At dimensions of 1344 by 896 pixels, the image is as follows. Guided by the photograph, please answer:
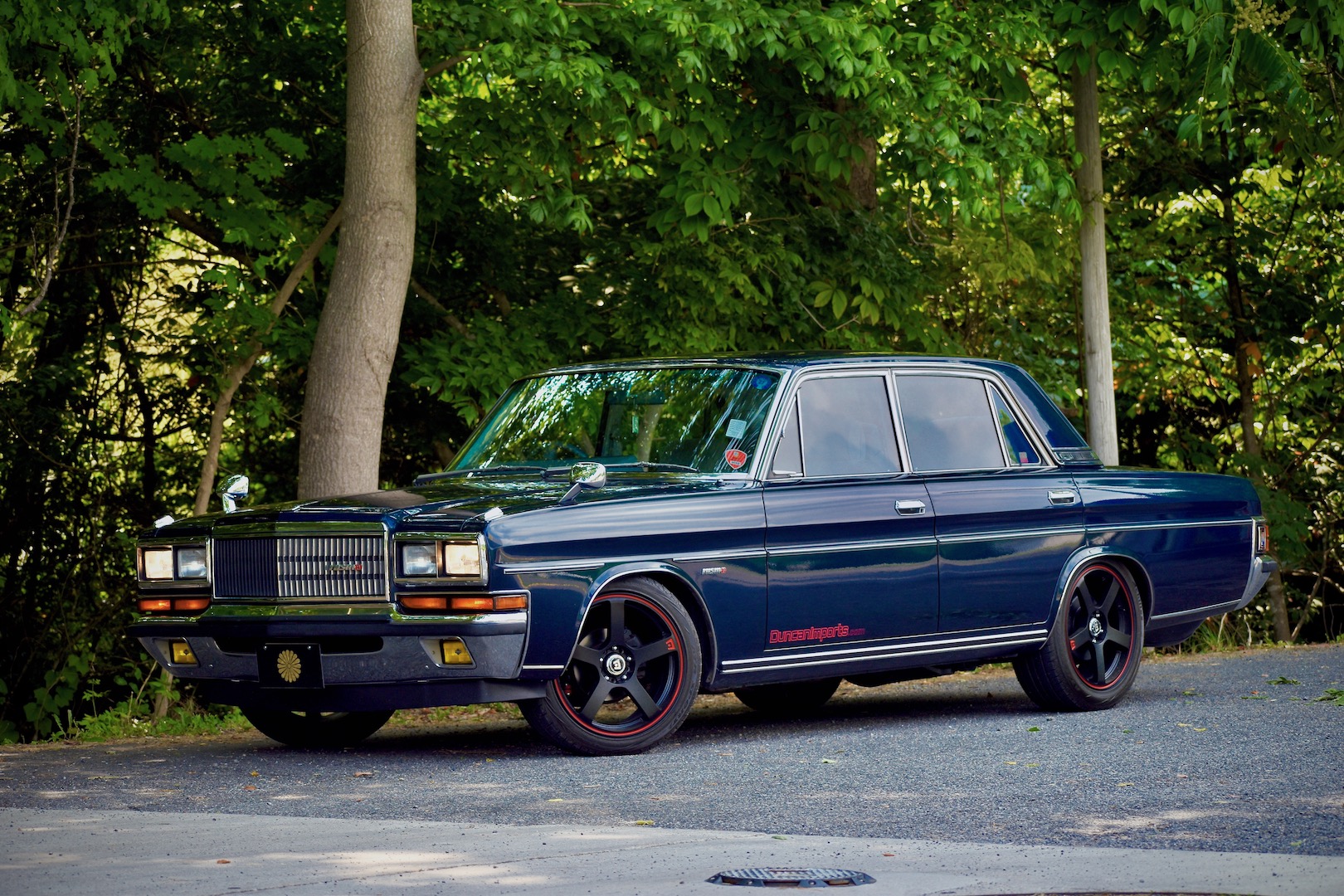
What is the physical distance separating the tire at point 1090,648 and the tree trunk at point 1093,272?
→ 434 centimetres

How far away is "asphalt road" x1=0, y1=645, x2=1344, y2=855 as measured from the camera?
20.3 feet

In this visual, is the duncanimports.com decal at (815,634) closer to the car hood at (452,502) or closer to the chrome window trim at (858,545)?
the chrome window trim at (858,545)

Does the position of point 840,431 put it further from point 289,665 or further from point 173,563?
point 173,563

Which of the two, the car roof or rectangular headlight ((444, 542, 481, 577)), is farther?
the car roof

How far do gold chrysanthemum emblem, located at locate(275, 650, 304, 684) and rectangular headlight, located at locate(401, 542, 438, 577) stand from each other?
596 millimetres

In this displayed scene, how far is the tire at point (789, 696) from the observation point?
10352 millimetres

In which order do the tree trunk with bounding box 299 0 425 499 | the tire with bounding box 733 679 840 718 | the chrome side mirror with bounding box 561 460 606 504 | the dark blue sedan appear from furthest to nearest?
the tree trunk with bounding box 299 0 425 499 < the tire with bounding box 733 679 840 718 < the chrome side mirror with bounding box 561 460 606 504 < the dark blue sedan

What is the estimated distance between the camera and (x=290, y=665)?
25.0ft

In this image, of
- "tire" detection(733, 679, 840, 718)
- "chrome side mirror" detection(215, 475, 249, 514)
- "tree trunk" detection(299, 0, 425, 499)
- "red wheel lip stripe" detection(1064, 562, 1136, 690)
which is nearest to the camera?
"chrome side mirror" detection(215, 475, 249, 514)

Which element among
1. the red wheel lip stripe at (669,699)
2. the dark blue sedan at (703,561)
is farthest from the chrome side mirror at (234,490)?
the red wheel lip stripe at (669,699)

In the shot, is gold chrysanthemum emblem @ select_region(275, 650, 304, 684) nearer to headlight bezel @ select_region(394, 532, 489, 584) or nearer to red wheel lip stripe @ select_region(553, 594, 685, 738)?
headlight bezel @ select_region(394, 532, 489, 584)

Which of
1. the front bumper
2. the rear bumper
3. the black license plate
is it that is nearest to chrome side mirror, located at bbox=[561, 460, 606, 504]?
the front bumper

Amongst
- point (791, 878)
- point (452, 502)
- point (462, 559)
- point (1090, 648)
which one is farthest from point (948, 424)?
point (791, 878)

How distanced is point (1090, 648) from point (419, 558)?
3.99m
